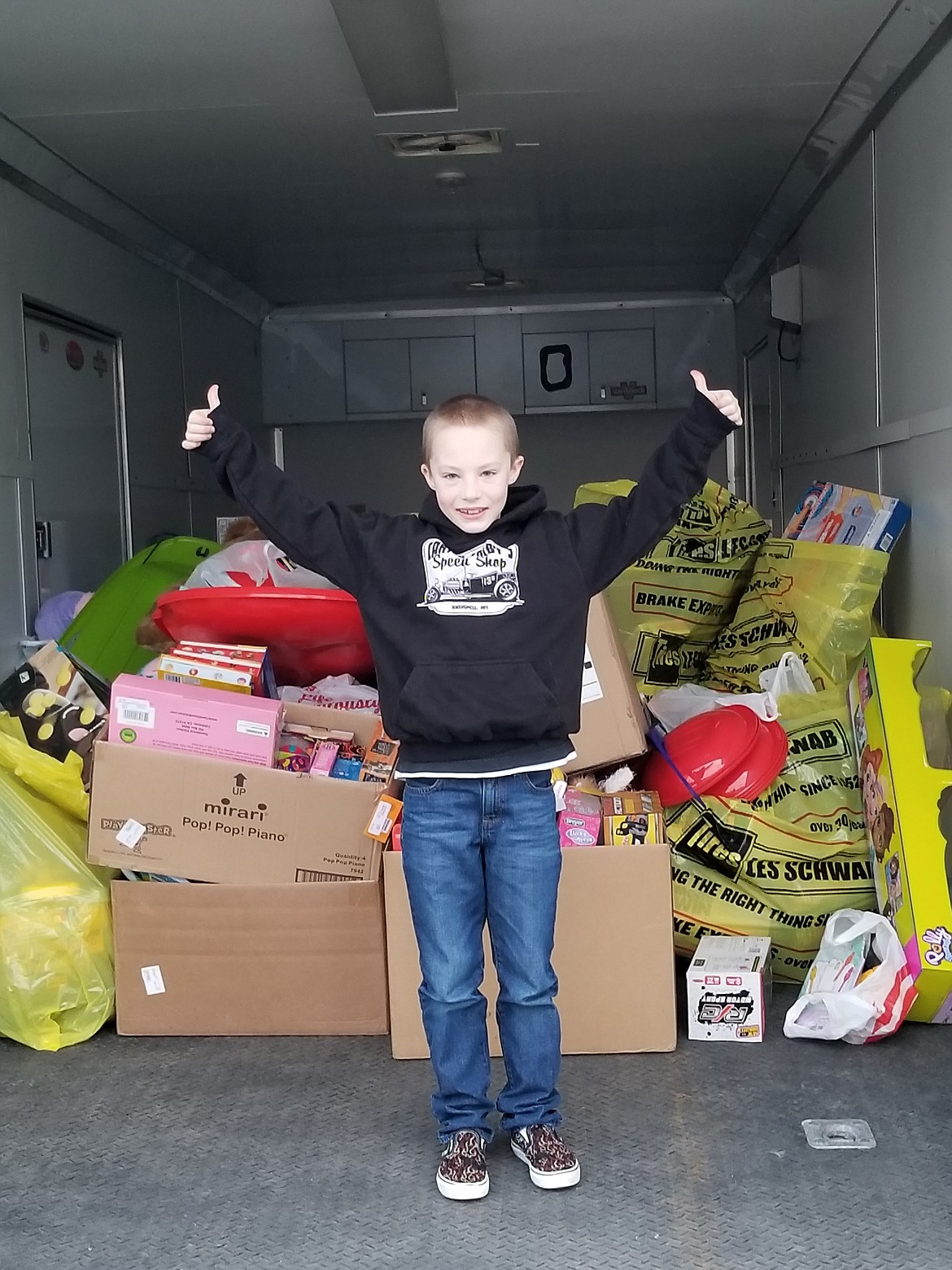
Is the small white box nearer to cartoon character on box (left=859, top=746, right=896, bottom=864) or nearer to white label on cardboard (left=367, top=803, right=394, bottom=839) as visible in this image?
cartoon character on box (left=859, top=746, right=896, bottom=864)

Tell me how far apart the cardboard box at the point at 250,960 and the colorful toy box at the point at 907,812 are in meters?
1.04

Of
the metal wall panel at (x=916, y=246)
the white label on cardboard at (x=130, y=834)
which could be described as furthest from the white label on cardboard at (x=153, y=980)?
the metal wall panel at (x=916, y=246)

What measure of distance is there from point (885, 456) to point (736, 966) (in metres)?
1.68

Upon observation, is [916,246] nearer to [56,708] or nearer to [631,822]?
[631,822]

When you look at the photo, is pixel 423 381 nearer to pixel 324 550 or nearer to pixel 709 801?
pixel 709 801

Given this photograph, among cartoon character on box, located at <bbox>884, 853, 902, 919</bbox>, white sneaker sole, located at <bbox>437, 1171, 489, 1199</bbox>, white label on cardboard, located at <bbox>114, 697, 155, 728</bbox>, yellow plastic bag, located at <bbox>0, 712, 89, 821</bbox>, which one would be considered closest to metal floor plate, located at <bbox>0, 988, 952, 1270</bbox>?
white sneaker sole, located at <bbox>437, 1171, 489, 1199</bbox>

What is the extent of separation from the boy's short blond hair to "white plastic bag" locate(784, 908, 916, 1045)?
1249 millimetres

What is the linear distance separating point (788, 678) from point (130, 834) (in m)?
1.62

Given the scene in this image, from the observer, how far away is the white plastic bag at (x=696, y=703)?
2984 millimetres

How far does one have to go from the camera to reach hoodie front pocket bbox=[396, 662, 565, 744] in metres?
1.83

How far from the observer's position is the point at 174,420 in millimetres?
5094

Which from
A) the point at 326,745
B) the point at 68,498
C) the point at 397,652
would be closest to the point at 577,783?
the point at 326,745

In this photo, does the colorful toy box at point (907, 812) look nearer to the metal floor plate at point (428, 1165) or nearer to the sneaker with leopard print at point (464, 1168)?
the metal floor plate at point (428, 1165)

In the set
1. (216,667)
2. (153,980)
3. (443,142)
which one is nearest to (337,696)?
(216,667)
